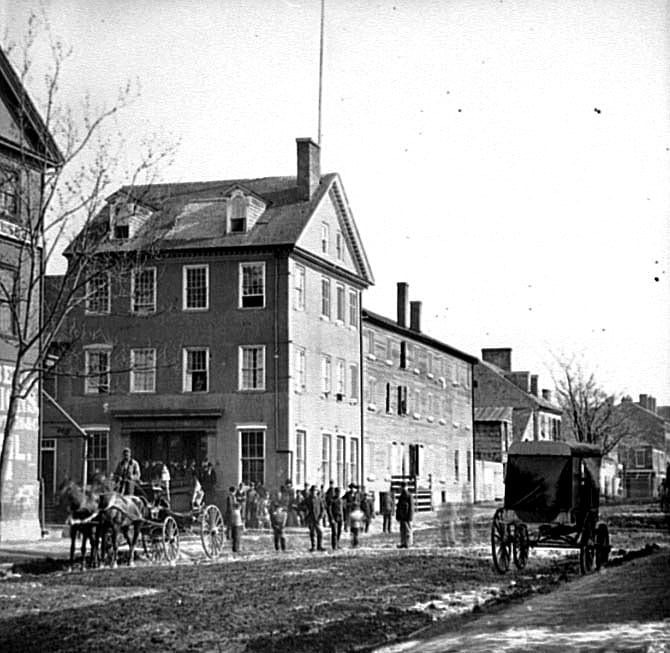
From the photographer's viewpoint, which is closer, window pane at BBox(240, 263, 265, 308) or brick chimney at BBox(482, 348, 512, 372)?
window pane at BBox(240, 263, 265, 308)

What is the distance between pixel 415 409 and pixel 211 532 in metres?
31.6

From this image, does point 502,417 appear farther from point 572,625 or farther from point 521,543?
point 572,625

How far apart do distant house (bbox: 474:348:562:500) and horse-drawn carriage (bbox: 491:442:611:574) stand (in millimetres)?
39255

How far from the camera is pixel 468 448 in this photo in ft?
212

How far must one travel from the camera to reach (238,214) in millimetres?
37219

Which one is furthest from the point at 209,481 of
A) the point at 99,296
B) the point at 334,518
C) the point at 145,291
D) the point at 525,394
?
the point at 525,394

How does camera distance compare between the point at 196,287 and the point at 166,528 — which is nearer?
the point at 166,528

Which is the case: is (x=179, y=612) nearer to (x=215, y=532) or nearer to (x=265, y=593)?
(x=265, y=593)

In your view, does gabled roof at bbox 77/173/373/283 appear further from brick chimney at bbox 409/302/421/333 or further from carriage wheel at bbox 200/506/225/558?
brick chimney at bbox 409/302/421/333

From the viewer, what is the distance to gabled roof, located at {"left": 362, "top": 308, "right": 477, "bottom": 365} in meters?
50.3

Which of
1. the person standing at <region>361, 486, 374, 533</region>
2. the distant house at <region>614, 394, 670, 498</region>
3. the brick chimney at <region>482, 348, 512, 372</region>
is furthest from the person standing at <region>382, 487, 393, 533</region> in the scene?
the brick chimney at <region>482, 348, 512, 372</region>

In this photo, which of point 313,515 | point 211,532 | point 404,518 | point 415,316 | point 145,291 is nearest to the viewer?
point 211,532

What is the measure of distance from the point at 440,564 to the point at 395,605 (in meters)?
6.94

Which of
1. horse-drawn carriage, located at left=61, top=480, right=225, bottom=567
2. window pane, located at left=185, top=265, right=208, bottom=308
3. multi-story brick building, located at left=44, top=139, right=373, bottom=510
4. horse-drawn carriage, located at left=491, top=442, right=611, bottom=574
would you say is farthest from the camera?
window pane, located at left=185, top=265, right=208, bottom=308
